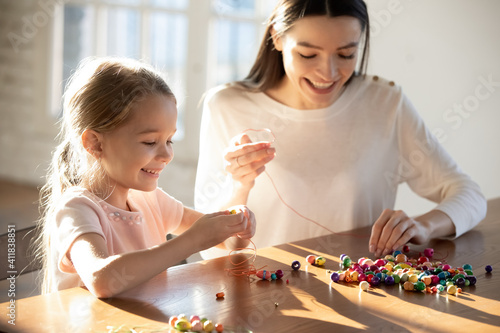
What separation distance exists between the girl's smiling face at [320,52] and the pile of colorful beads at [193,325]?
1076mm

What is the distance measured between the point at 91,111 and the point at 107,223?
262 millimetres

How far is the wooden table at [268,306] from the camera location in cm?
111

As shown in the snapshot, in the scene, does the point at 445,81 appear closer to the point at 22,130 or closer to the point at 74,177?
the point at 74,177

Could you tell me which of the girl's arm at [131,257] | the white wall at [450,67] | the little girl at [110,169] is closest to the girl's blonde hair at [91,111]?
the little girl at [110,169]

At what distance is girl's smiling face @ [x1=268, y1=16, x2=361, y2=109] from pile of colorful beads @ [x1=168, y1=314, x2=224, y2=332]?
108 centimetres

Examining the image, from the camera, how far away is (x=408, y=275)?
1.39 metres

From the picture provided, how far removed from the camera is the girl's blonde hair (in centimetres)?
147

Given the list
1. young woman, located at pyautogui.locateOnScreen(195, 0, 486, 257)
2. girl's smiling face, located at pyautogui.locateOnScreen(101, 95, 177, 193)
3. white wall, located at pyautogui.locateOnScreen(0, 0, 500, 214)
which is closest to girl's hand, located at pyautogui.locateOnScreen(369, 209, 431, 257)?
young woman, located at pyautogui.locateOnScreen(195, 0, 486, 257)

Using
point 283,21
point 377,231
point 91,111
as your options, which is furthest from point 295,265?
point 283,21

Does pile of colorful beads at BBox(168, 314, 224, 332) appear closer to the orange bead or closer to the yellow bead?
the orange bead

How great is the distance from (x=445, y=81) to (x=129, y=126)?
2483 mm

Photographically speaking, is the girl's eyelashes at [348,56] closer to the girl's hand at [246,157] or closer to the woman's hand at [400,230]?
the girl's hand at [246,157]

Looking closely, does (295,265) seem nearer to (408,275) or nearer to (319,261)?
(319,261)

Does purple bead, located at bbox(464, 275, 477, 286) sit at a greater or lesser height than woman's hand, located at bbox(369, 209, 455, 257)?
lesser
